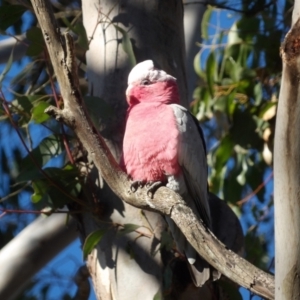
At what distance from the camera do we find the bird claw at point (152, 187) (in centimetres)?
207

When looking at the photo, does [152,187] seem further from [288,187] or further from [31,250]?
[31,250]

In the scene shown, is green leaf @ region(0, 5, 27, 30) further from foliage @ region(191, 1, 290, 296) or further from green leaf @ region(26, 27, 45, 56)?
foliage @ region(191, 1, 290, 296)

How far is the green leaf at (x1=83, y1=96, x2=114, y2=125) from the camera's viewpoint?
237cm

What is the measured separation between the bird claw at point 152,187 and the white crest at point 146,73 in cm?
35

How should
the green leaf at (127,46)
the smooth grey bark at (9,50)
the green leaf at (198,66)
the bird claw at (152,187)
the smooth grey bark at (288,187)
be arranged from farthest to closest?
the green leaf at (198,66)
the smooth grey bark at (9,50)
the green leaf at (127,46)
the bird claw at (152,187)
the smooth grey bark at (288,187)

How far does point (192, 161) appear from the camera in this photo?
7.89ft

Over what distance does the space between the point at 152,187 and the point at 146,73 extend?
422mm

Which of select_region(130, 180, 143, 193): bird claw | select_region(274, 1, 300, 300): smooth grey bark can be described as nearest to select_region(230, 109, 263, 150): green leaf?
select_region(130, 180, 143, 193): bird claw

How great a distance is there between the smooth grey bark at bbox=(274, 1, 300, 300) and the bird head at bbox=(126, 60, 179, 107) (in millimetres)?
880

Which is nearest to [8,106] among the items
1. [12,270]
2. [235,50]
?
[12,270]

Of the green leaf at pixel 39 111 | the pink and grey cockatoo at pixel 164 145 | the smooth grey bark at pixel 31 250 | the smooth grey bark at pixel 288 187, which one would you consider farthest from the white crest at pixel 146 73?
the smooth grey bark at pixel 288 187

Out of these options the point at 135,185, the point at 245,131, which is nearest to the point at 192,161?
the point at 135,185

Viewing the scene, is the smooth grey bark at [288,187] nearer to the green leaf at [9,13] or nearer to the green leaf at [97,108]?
the green leaf at [97,108]

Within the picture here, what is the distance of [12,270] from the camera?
270 cm
